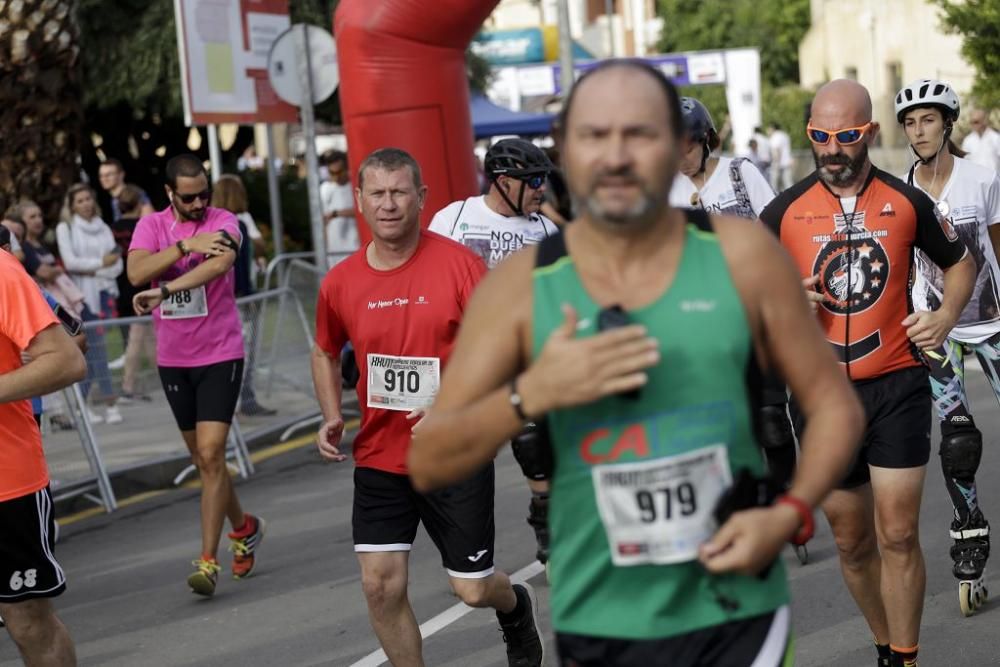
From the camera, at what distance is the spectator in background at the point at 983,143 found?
939 inches

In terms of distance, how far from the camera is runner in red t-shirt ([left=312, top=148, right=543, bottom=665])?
18.4 feet

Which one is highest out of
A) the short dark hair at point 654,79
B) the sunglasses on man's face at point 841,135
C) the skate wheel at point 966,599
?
the short dark hair at point 654,79

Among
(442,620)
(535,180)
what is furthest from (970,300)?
(442,620)

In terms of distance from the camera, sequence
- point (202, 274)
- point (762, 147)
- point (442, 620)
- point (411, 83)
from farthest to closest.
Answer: point (762, 147) < point (411, 83) < point (202, 274) < point (442, 620)

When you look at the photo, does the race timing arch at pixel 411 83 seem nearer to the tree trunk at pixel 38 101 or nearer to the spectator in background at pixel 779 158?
the tree trunk at pixel 38 101

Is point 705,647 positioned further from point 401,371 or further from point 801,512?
point 401,371

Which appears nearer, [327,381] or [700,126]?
[327,381]

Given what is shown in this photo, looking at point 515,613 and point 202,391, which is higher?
point 202,391

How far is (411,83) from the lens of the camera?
13.9 m

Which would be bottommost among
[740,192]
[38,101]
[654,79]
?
[740,192]

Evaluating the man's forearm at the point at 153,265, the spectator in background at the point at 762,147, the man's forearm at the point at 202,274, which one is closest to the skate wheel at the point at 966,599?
the man's forearm at the point at 202,274

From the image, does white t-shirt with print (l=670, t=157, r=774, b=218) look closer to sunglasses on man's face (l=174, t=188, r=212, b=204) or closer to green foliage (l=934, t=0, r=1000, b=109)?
sunglasses on man's face (l=174, t=188, r=212, b=204)

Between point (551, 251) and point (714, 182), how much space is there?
421 cm

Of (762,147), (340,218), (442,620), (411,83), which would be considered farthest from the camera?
(762,147)
